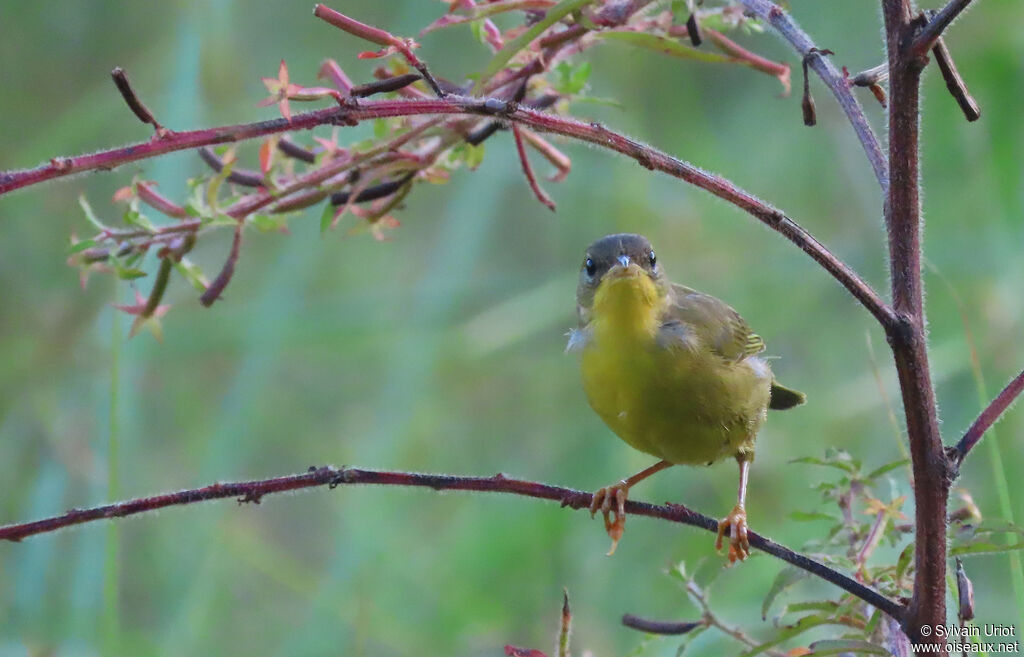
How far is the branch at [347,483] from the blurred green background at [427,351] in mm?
1571

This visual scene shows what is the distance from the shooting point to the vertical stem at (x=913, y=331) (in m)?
1.38

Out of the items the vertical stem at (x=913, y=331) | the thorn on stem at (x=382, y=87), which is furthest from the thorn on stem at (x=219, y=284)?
the vertical stem at (x=913, y=331)

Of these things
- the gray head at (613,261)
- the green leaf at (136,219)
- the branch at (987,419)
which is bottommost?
the branch at (987,419)

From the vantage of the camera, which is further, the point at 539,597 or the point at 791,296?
the point at 791,296

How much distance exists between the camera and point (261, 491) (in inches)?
57.9

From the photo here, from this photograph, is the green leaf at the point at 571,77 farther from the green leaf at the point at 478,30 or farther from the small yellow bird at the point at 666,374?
the small yellow bird at the point at 666,374

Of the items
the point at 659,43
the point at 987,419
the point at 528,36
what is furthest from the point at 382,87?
the point at 987,419

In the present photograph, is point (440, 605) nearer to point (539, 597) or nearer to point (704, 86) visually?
point (539, 597)

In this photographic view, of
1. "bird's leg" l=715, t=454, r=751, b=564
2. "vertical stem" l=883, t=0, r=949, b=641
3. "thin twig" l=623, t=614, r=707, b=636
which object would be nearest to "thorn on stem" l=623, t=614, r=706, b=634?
"thin twig" l=623, t=614, r=707, b=636

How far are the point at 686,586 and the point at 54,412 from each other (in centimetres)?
286

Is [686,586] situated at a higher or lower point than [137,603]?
lower

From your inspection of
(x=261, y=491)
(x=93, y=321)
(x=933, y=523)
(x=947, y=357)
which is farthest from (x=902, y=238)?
(x=93, y=321)

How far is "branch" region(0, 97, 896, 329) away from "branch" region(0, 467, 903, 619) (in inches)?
11.9

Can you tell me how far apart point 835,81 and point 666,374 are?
107cm
